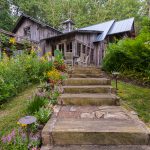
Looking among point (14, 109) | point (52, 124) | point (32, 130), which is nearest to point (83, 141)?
point (52, 124)

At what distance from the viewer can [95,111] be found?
3.34 m

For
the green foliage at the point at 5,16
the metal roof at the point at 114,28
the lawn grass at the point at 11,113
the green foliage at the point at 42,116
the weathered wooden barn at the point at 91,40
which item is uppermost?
the green foliage at the point at 5,16

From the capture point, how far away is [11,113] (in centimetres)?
347

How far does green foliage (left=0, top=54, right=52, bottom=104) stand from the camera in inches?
168

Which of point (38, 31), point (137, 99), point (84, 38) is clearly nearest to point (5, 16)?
point (38, 31)

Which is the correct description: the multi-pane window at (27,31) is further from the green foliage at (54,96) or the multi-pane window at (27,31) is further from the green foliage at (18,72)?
the green foliage at (54,96)

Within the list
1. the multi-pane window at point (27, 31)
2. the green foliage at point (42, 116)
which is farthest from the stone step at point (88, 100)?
the multi-pane window at point (27, 31)

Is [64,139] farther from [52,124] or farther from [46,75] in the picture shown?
[46,75]

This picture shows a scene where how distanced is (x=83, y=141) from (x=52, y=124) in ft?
1.79

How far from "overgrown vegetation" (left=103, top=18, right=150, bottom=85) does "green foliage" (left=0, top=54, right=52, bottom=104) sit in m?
2.35

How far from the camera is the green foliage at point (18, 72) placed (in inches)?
168

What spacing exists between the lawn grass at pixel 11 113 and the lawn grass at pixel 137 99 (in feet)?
6.99

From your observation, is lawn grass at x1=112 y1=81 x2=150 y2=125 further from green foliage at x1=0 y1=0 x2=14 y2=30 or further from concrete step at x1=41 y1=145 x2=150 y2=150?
green foliage at x1=0 y1=0 x2=14 y2=30

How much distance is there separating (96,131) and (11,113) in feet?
6.27
